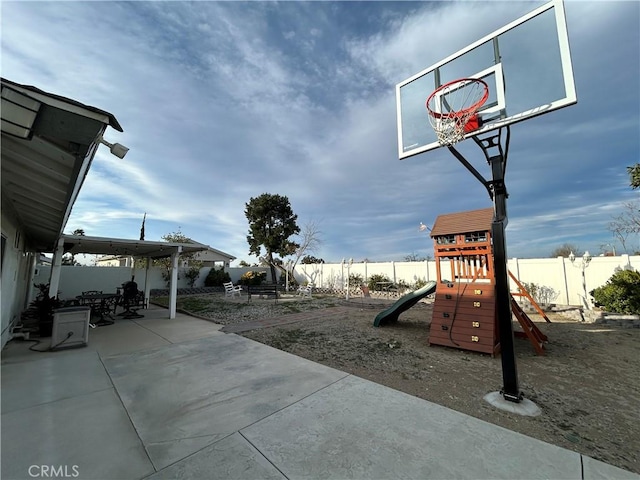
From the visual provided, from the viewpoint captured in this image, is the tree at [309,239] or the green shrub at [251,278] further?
the tree at [309,239]

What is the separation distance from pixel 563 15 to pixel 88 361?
31.6 ft

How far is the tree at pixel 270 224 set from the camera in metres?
24.4

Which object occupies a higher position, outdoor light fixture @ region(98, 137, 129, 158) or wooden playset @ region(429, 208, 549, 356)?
outdoor light fixture @ region(98, 137, 129, 158)

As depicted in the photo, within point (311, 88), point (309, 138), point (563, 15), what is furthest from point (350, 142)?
point (563, 15)

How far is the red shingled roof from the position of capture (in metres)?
6.24

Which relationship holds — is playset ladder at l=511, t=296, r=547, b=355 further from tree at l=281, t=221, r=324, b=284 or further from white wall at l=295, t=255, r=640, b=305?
tree at l=281, t=221, r=324, b=284

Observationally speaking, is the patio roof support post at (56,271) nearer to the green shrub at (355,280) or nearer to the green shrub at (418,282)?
the green shrub at (355,280)

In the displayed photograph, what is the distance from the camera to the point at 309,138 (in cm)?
1145

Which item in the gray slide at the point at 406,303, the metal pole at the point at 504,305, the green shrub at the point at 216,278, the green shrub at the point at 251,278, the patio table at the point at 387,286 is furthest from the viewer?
the green shrub at the point at 251,278

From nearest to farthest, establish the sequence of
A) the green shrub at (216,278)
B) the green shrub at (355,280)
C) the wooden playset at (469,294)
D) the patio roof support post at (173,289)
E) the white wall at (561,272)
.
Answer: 1. the wooden playset at (469,294)
2. the patio roof support post at (173,289)
3. the white wall at (561,272)
4. the green shrub at (355,280)
5. the green shrub at (216,278)

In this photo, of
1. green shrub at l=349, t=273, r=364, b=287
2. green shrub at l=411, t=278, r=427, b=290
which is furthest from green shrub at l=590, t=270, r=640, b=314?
green shrub at l=349, t=273, r=364, b=287

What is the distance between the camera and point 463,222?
262 inches

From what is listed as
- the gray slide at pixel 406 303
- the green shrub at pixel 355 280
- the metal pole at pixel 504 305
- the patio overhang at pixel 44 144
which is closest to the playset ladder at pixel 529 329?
the gray slide at pixel 406 303

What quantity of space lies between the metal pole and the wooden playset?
6.98ft
